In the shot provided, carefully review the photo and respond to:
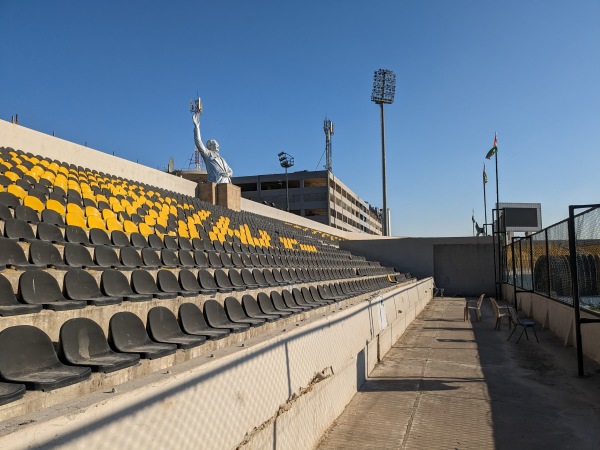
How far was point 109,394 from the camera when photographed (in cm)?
219

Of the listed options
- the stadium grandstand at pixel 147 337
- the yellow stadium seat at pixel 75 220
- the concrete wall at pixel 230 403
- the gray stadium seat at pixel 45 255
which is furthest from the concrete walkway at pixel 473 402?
the yellow stadium seat at pixel 75 220

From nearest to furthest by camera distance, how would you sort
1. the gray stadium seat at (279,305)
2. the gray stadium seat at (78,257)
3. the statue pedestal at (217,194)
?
the gray stadium seat at (78,257), the gray stadium seat at (279,305), the statue pedestal at (217,194)

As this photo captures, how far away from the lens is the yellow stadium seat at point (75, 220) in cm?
805

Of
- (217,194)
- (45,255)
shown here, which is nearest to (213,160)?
(217,194)

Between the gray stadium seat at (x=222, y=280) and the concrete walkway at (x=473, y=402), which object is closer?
the concrete walkway at (x=473, y=402)

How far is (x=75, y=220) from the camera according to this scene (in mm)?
8180

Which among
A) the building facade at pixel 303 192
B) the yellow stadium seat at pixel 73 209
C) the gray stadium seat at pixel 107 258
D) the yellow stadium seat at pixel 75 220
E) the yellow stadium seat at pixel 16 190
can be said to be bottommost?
the gray stadium seat at pixel 107 258

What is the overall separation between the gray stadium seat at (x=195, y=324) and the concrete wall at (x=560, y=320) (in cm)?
609

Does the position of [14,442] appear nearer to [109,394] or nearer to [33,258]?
[109,394]

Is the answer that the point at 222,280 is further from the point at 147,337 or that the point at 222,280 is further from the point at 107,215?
the point at 147,337

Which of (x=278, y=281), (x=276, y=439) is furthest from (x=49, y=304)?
(x=278, y=281)

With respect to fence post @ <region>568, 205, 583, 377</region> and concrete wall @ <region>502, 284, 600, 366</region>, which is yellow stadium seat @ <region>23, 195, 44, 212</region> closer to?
fence post @ <region>568, 205, 583, 377</region>

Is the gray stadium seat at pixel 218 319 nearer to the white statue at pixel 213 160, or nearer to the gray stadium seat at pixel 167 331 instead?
the gray stadium seat at pixel 167 331

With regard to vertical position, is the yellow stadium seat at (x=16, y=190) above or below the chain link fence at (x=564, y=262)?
above
